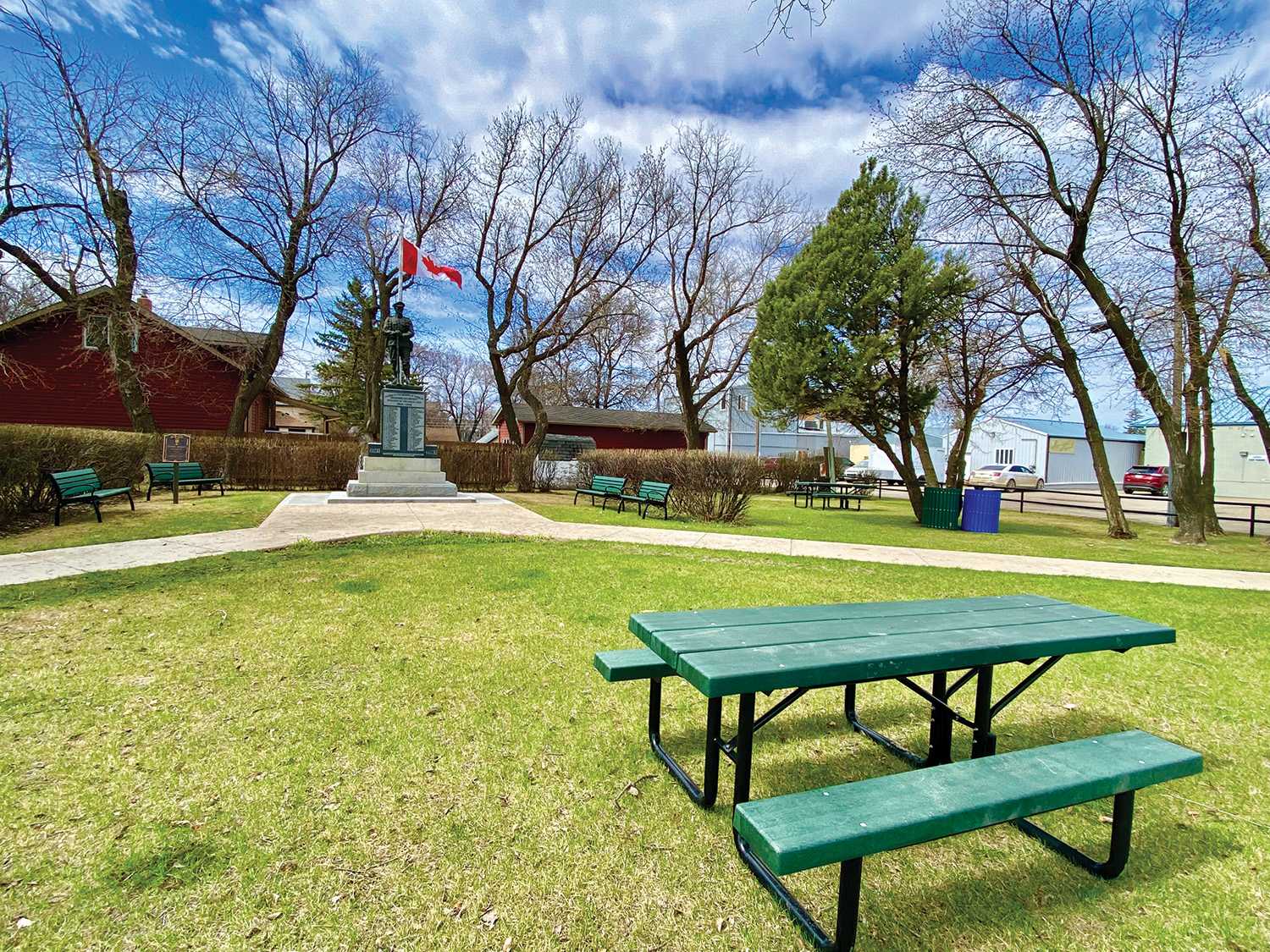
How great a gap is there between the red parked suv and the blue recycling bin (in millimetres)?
23354

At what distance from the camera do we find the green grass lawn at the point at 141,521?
8258mm

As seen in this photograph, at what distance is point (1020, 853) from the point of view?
2.32 metres

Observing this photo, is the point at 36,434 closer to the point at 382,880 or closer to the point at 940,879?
the point at 382,880

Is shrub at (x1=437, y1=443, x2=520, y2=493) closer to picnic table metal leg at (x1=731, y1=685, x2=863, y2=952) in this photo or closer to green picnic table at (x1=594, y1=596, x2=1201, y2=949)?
green picnic table at (x1=594, y1=596, x2=1201, y2=949)

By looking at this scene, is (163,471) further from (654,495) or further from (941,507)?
(941,507)

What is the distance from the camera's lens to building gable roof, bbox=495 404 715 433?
3828 centimetres

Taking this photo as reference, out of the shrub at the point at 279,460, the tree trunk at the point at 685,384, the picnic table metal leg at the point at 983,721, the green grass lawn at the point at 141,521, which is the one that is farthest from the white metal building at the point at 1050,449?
the picnic table metal leg at the point at 983,721

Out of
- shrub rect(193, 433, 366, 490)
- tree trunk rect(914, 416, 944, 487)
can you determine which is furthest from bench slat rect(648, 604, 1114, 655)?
shrub rect(193, 433, 366, 490)

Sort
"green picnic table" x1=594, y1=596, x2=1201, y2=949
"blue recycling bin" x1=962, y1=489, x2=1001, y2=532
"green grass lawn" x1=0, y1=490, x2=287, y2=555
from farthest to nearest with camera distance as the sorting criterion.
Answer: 1. "blue recycling bin" x1=962, y1=489, x2=1001, y2=532
2. "green grass lawn" x1=0, y1=490, x2=287, y2=555
3. "green picnic table" x1=594, y1=596, x2=1201, y2=949

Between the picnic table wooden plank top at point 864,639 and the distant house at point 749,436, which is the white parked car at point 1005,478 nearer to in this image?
the distant house at point 749,436

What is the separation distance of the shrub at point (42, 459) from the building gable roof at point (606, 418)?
84.7ft

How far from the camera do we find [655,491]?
13.5 metres

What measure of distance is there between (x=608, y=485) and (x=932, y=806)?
1366 cm

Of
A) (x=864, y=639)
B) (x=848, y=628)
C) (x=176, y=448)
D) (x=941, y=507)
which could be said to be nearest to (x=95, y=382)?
(x=176, y=448)
